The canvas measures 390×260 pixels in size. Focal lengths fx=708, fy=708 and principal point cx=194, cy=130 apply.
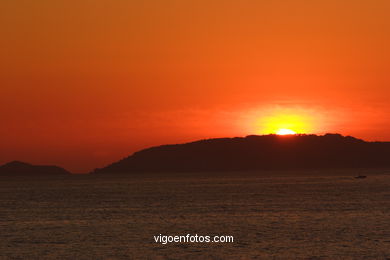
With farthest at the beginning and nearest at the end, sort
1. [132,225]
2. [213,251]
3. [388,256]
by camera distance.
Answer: [132,225]
[213,251]
[388,256]

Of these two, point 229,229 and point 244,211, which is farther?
point 244,211

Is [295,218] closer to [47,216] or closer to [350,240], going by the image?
[350,240]

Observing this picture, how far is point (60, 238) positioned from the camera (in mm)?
79375

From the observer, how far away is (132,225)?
3693 inches

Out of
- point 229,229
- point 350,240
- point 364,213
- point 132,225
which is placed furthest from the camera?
point 364,213

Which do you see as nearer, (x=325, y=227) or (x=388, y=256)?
(x=388, y=256)

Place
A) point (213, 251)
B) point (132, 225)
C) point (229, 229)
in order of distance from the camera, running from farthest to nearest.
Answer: point (132, 225) < point (229, 229) < point (213, 251)

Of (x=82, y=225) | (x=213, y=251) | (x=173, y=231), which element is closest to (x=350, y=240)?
(x=213, y=251)

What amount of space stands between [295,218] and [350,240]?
86.4 feet

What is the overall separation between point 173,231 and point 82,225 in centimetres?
1593

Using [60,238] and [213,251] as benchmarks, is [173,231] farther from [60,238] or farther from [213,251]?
[213,251]

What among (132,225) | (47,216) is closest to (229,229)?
(132,225)

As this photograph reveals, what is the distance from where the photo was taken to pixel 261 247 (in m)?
68.4

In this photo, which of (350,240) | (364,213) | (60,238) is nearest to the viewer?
(350,240)
